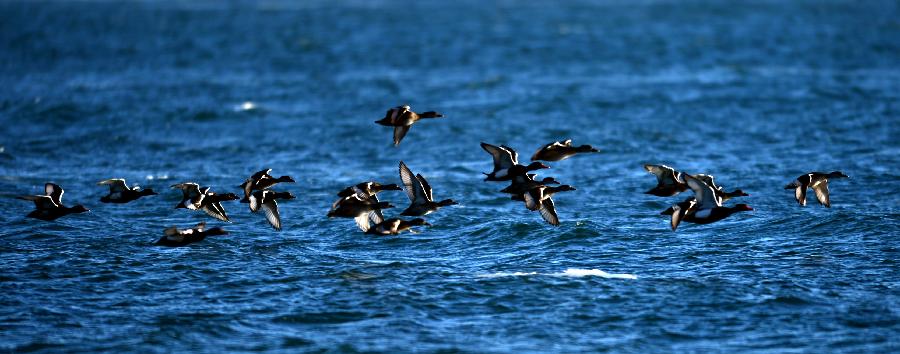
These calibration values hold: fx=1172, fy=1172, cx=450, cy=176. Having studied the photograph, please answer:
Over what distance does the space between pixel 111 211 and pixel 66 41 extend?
43514 mm

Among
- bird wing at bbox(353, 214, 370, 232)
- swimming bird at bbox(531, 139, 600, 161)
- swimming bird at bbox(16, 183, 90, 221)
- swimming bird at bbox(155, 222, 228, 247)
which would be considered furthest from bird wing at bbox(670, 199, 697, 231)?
swimming bird at bbox(16, 183, 90, 221)

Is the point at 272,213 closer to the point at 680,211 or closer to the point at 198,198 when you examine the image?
the point at 198,198

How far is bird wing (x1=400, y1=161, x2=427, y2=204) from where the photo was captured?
67.3 feet

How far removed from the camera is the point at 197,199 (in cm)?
2175

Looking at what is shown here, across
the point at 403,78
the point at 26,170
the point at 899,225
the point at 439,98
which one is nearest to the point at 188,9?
the point at 403,78

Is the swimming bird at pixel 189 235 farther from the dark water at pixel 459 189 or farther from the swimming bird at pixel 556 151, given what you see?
the swimming bird at pixel 556 151

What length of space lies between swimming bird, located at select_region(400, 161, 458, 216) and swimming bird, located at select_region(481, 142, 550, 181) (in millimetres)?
949

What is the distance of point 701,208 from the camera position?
2033 centimetres

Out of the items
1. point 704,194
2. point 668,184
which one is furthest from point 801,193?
point 668,184

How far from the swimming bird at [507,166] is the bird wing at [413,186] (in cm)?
123

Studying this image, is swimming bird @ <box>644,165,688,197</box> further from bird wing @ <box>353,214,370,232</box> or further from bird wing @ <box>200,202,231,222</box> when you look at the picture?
bird wing @ <box>200,202,231,222</box>

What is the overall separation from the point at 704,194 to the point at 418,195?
16.4ft

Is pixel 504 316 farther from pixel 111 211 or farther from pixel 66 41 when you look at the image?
pixel 66 41

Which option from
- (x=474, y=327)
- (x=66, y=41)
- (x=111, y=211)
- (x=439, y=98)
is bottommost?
(x=474, y=327)
